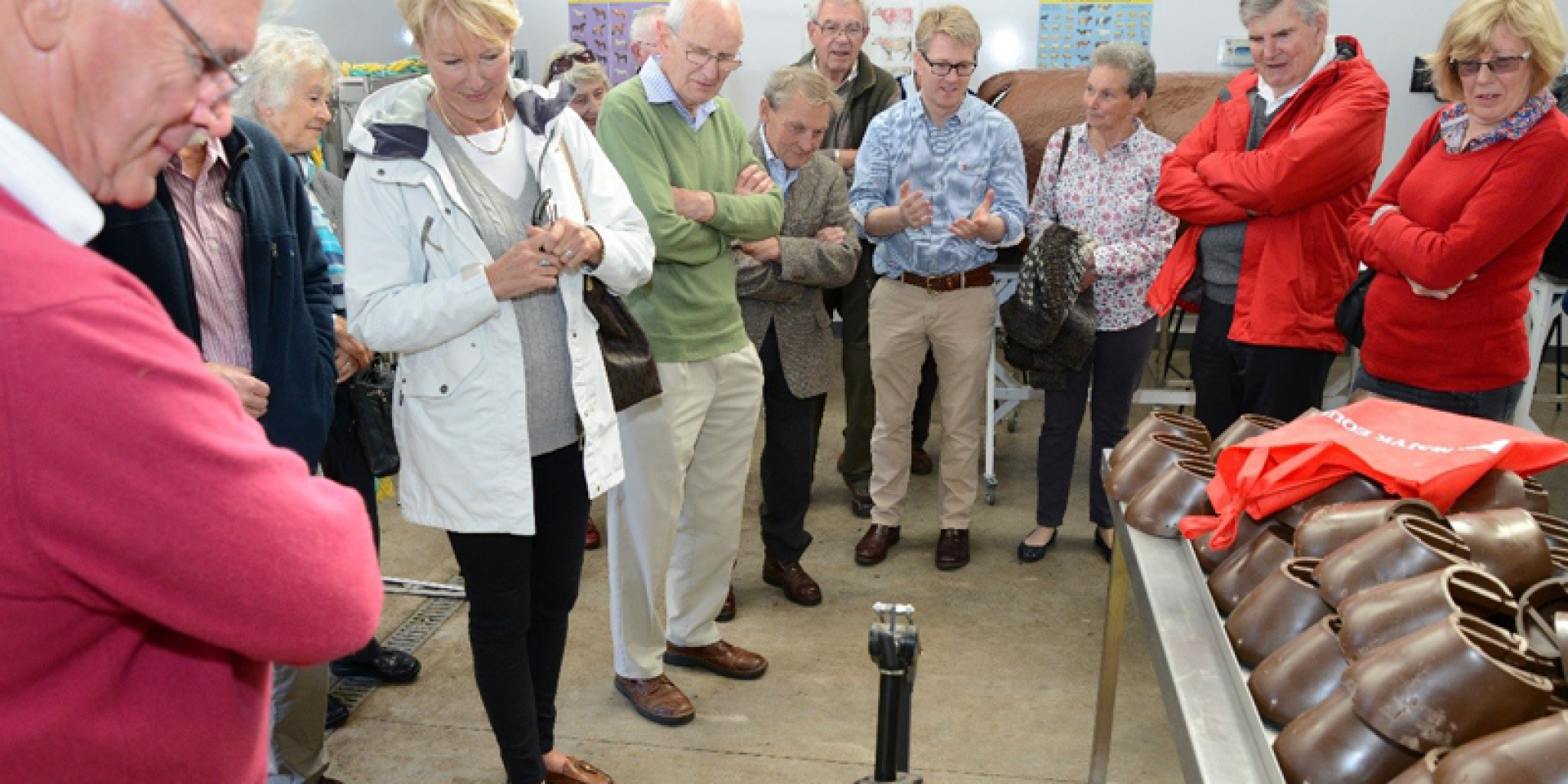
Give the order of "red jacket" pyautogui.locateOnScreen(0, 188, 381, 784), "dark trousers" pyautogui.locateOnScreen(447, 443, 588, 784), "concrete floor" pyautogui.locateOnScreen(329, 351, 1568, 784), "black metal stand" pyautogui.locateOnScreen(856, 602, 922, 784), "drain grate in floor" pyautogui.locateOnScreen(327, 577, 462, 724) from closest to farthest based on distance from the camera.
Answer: "red jacket" pyautogui.locateOnScreen(0, 188, 381, 784) < "black metal stand" pyautogui.locateOnScreen(856, 602, 922, 784) < "dark trousers" pyautogui.locateOnScreen(447, 443, 588, 784) < "concrete floor" pyautogui.locateOnScreen(329, 351, 1568, 784) < "drain grate in floor" pyautogui.locateOnScreen(327, 577, 462, 724)

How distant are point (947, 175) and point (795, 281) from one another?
62 cm

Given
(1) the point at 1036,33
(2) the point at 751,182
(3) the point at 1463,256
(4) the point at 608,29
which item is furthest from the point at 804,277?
(4) the point at 608,29

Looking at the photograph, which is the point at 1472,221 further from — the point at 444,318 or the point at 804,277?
the point at 444,318

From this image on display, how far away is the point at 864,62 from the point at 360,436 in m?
2.44

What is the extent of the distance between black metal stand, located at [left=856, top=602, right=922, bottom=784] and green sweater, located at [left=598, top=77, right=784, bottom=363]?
4.86ft

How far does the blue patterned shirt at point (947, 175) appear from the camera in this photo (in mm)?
3559

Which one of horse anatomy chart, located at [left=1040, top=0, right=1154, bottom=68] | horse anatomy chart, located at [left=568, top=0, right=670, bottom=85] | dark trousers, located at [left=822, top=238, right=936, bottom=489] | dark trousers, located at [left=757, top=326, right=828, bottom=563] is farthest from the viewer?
horse anatomy chart, located at [left=568, top=0, right=670, bottom=85]

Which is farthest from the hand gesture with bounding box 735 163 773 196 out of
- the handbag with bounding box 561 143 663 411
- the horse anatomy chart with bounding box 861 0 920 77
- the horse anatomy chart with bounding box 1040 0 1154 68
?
the horse anatomy chart with bounding box 1040 0 1154 68

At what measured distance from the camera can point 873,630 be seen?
4.11 feet

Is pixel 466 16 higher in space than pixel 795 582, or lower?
higher

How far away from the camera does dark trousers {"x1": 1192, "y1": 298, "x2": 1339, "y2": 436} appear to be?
10.4 feet

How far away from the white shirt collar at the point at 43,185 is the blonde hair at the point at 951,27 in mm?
2842

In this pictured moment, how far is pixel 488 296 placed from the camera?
204 centimetres

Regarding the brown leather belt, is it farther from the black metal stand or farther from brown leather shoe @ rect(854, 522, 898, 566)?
the black metal stand
